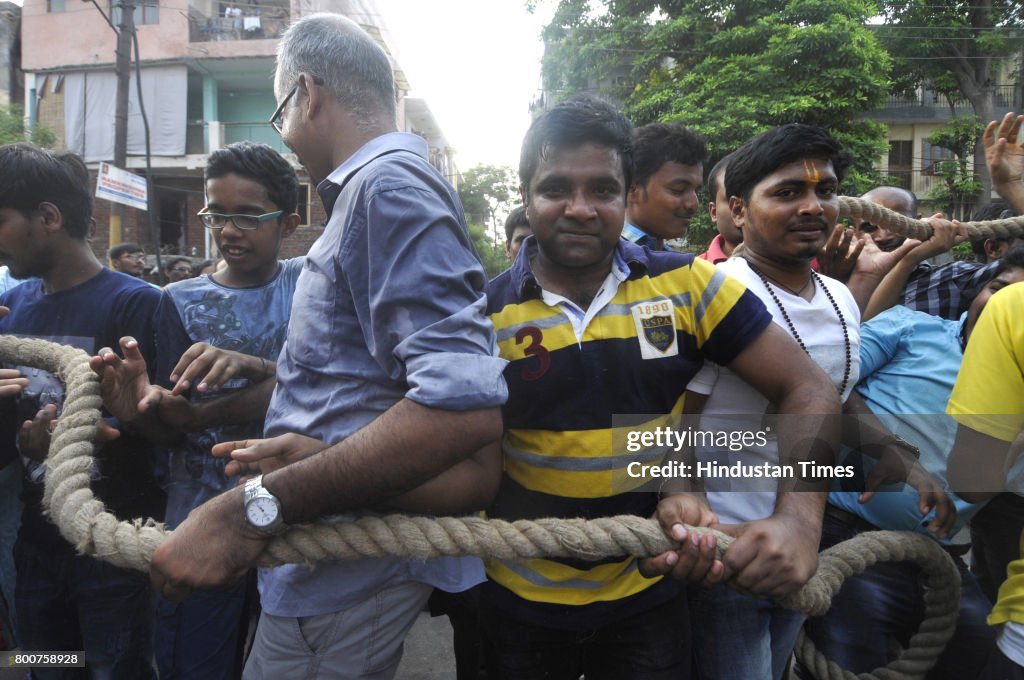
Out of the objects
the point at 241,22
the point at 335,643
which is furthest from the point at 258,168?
the point at 241,22

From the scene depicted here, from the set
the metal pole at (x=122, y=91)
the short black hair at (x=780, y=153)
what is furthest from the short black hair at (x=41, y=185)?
the metal pole at (x=122, y=91)

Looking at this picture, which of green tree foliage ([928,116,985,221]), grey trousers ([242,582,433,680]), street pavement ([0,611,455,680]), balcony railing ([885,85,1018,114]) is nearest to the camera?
grey trousers ([242,582,433,680])

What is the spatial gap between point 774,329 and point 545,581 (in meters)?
0.85

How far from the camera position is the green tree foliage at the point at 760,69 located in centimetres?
1383

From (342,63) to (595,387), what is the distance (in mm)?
968

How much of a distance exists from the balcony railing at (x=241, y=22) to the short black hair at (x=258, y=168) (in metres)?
17.8

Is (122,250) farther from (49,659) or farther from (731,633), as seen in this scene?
(731,633)

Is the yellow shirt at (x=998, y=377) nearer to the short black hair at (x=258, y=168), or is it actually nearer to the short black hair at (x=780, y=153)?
the short black hair at (x=780, y=153)

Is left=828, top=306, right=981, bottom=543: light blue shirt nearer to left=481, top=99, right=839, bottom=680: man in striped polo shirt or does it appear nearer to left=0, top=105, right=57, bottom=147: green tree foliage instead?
left=481, top=99, right=839, bottom=680: man in striped polo shirt

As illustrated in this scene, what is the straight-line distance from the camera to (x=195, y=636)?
6.81ft

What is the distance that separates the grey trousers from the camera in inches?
55.6

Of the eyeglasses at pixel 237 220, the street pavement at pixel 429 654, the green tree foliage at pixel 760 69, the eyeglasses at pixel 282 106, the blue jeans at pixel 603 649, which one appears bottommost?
the street pavement at pixel 429 654

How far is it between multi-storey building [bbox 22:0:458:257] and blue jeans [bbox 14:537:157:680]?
16253mm

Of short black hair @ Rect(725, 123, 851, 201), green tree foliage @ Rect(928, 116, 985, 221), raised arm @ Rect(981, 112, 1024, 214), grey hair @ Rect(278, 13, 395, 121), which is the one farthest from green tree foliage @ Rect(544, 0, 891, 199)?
grey hair @ Rect(278, 13, 395, 121)
